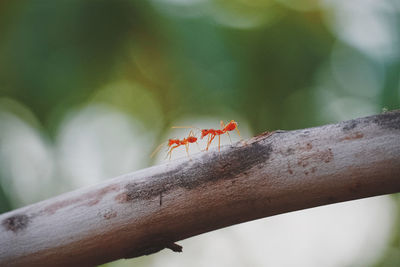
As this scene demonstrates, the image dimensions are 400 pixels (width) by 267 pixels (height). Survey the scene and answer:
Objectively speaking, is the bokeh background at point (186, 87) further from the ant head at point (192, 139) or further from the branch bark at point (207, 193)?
the branch bark at point (207, 193)

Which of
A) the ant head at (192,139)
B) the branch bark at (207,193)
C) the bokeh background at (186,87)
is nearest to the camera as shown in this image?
the branch bark at (207,193)

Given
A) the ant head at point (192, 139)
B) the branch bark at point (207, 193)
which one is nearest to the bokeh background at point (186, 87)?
the ant head at point (192, 139)

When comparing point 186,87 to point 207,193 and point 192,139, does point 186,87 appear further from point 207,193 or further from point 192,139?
point 207,193

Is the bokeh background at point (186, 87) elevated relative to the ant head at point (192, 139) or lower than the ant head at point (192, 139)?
elevated

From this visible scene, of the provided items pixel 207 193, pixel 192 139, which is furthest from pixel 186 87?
pixel 207 193

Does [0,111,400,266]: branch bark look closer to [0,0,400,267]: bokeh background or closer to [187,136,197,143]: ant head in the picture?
[187,136,197,143]: ant head

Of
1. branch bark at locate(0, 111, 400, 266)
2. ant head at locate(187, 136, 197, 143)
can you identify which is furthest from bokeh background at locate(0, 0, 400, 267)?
branch bark at locate(0, 111, 400, 266)
